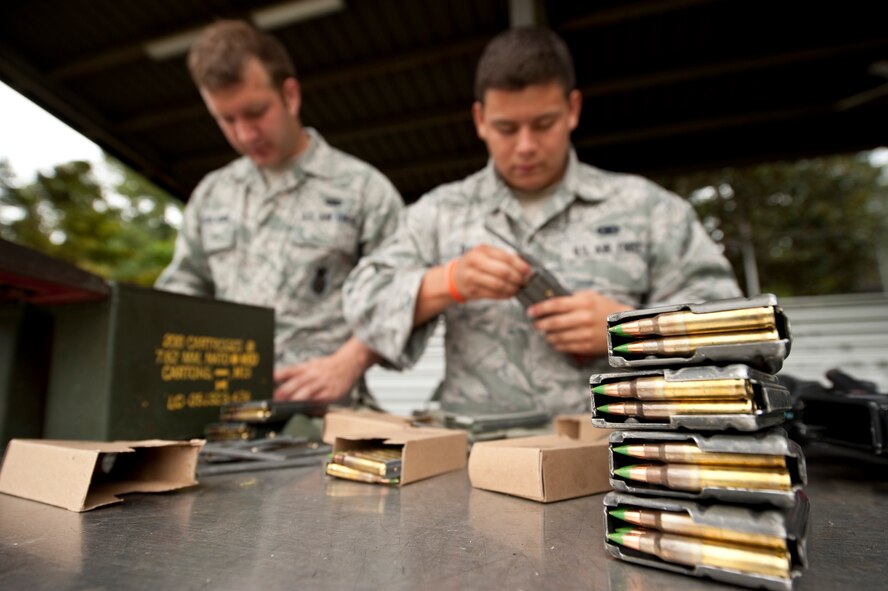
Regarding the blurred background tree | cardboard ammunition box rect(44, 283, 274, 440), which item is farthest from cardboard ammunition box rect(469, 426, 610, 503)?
the blurred background tree

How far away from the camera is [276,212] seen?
2.19m

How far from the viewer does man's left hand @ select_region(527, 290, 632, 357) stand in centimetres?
148

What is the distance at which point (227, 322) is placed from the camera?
4.48 feet

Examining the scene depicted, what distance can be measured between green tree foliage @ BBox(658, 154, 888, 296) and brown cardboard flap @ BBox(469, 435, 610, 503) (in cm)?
611

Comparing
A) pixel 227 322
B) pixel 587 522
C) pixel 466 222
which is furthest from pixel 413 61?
pixel 587 522

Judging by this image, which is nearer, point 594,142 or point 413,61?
point 413,61

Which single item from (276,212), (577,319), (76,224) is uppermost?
(76,224)

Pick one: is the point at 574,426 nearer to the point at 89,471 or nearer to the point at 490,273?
the point at 490,273

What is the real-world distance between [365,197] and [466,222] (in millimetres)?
536

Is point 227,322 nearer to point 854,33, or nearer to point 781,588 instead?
point 781,588

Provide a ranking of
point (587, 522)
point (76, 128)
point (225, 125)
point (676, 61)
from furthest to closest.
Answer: point (76, 128) → point (676, 61) → point (225, 125) → point (587, 522)

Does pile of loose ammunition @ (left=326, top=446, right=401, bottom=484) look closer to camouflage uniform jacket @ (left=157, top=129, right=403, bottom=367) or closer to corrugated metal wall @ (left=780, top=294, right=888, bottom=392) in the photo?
camouflage uniform jacket @ (left=157, top=129, right=403, bottom=367)

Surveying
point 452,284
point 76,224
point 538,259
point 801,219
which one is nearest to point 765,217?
point 801,219

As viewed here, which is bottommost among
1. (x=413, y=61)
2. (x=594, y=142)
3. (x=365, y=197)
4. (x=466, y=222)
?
(x=466, y=222)
